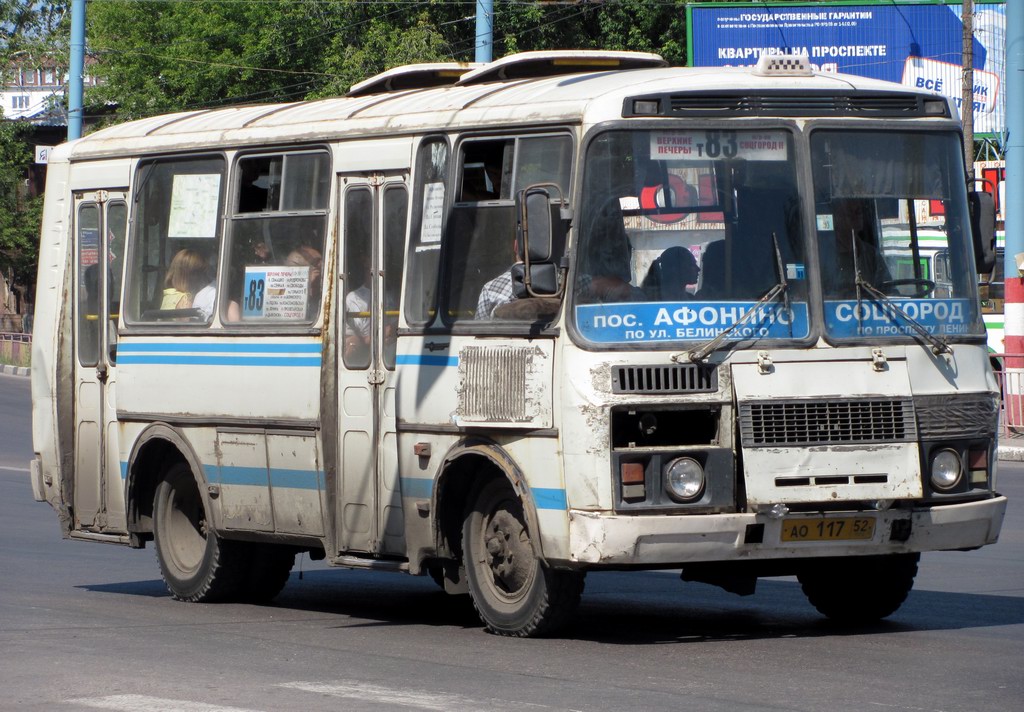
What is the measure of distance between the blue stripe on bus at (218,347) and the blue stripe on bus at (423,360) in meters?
0.76

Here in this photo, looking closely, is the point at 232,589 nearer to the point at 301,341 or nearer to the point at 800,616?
the point at 301,341

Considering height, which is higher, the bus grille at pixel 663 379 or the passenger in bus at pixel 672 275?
the passenger in bus at pixel 672 275

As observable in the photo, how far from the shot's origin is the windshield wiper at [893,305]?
917cm

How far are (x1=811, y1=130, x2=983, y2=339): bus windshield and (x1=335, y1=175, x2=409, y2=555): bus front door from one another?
2357 millimetres

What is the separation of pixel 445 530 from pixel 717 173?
233 cm

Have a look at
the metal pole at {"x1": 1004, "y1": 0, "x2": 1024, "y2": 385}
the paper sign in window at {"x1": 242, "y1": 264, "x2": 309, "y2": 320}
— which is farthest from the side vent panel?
the metal pole at {"x1": 1004, "y1": 0, "x2": 1024, "y2": 385}

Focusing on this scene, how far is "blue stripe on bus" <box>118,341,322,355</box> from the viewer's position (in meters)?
10.8

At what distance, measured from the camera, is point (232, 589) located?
11.7 m

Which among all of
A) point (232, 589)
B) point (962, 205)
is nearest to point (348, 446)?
point (232, 589)

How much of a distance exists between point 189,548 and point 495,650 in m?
3.62

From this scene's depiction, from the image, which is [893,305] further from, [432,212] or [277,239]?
[277,239]

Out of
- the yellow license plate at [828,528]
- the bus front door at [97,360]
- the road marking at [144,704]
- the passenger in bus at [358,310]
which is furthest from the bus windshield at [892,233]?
the bus front door at [97,360]

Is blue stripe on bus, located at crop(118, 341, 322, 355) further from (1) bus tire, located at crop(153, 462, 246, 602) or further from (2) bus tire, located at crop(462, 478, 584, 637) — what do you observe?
(2) bus tire, located at crop(462, 478, 584, 637)

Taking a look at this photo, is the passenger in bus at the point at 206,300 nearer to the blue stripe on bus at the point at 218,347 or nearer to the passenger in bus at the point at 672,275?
the blue stripe on bus at the point at 218,347
